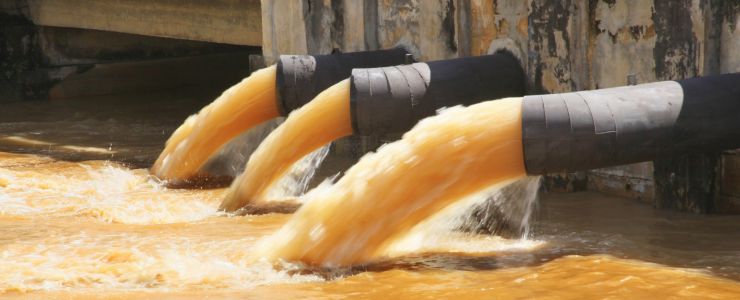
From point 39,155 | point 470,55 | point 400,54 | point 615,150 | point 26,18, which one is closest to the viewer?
point 615,150

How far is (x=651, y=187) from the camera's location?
7316 mm

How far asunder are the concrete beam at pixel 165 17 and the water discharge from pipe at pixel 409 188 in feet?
23.2

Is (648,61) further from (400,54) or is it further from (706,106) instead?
(400,54)

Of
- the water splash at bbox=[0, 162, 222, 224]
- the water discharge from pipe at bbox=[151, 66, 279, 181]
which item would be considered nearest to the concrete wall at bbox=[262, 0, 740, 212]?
the water discharge from pipe at bbox=[151, 66, 279, 181]

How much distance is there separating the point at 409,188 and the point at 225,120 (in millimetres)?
3915

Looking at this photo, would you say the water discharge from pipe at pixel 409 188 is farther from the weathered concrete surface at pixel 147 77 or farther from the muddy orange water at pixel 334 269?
the weathered concrete surface at pixel 147 77

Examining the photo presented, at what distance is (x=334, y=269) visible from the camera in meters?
5.87

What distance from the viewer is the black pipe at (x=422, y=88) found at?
7965 millimetres

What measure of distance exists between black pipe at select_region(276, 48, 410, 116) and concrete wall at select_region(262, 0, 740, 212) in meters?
0.64

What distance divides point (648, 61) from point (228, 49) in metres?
11.5

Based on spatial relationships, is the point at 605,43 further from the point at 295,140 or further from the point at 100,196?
the point at 100,196

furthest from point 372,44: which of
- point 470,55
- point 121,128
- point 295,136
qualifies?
point 121,128

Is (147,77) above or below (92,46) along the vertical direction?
below

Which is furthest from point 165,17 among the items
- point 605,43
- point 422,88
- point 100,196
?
point 605,43
